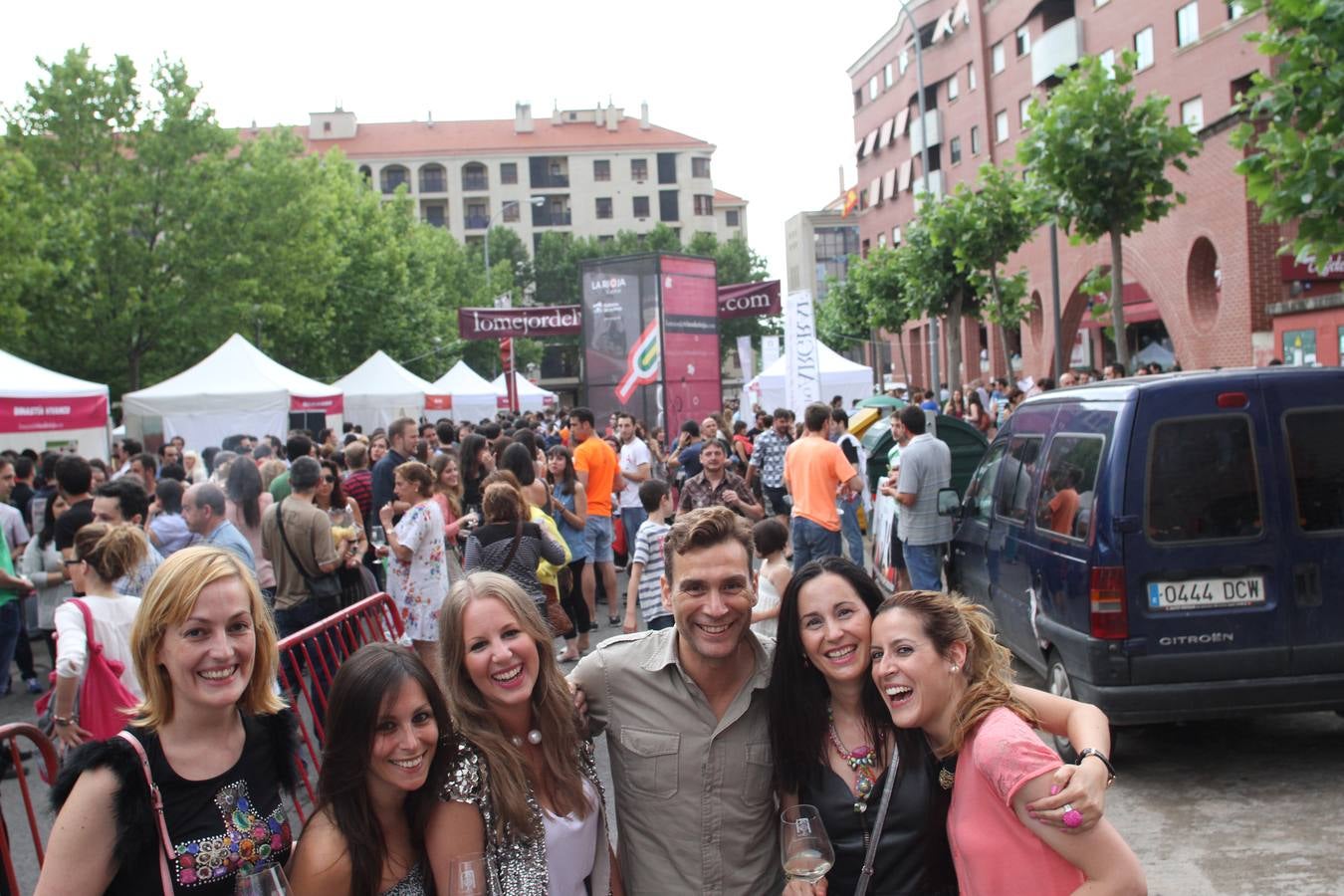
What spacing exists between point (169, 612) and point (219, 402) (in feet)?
63.1

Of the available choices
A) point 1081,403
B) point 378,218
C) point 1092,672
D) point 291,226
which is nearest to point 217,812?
point 1092,672

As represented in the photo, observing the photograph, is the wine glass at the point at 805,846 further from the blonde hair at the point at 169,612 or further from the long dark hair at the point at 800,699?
the blonde hair at the point at 169,612

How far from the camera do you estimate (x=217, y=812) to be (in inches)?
102

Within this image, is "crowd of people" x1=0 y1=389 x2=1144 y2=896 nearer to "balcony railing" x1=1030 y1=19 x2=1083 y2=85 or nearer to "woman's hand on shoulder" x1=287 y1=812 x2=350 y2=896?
"woman's hand on shoulder" x1=287 y1=812 x2=350 y2=896

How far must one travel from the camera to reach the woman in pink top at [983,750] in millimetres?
→ 2352

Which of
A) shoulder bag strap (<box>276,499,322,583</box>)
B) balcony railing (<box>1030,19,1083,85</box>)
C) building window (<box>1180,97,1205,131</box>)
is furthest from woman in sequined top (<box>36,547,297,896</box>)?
balcony railing (<box>1030,19,1083,85</box>)

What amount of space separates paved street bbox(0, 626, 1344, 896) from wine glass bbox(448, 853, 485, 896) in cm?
364

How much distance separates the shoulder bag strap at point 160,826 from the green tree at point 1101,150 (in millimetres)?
15198

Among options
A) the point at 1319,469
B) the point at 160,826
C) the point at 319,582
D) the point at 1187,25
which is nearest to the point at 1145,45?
the point at 1187,25

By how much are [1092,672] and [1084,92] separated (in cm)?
1178

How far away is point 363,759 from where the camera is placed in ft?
8.70

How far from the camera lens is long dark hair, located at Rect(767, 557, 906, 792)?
284cm

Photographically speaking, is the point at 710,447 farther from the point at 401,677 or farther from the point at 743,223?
the point at 743,223

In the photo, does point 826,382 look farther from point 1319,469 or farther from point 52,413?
point 1319,469
